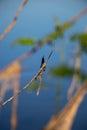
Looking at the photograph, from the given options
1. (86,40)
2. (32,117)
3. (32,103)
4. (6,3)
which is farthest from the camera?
(6,3)

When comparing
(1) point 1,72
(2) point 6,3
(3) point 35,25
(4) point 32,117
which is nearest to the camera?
(1) point 1,72

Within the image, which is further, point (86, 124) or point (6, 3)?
point (6, 3)

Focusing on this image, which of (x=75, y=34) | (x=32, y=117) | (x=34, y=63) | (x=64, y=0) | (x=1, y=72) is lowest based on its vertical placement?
(x=1, y=72)

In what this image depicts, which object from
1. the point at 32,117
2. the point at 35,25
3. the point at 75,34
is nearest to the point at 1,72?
the point at 75,34

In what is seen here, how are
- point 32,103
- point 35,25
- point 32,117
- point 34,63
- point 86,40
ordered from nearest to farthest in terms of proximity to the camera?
point 86,40, point 32,117, point 32,103, point 34,63, point 35,25

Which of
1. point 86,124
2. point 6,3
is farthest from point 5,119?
point 6,3

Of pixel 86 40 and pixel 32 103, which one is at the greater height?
pixel 32 103

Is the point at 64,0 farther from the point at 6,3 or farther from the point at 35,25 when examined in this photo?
the point at 35,25

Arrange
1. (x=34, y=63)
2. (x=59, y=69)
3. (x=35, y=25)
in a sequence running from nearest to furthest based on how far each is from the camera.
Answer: (x=59, y=69)
(x=34, y=63)
(x=35, y=25)

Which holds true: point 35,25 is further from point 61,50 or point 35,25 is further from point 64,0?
point 61,50
